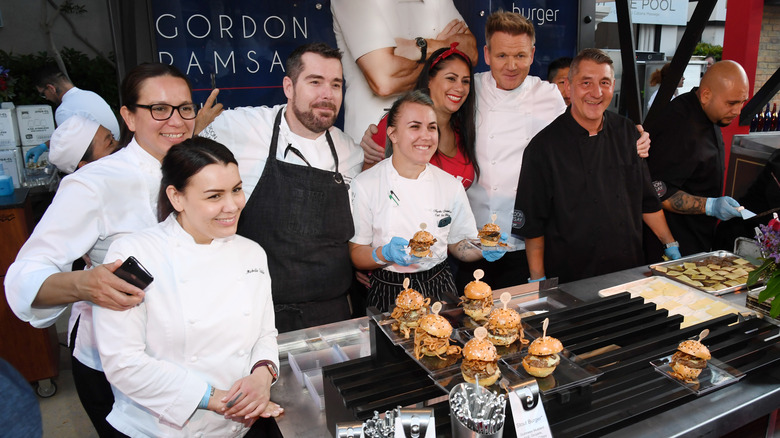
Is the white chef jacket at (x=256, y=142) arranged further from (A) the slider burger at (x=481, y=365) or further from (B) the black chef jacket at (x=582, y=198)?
(A) the slider burger at (x=481, y=365)

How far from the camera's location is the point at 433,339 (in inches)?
59.4

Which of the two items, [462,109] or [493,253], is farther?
[462,109]

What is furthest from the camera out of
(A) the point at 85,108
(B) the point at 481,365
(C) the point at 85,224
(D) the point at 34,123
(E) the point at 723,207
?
(D) the point at 34,123

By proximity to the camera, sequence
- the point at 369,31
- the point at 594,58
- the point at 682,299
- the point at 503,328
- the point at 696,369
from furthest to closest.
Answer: the point at 369,31
the point at 594,58
the point at 682,299
the point at 503,328
the point at 696,369

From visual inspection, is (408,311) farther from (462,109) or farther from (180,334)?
(462,109)

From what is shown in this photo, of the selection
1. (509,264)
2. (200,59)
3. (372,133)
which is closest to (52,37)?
(200,59)

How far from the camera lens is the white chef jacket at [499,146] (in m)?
3.18

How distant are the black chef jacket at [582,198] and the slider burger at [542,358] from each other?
1386 millimetres

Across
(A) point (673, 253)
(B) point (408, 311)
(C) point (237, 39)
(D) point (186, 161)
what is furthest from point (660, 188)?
(D) point (186, 161)

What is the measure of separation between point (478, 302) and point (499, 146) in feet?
5.35

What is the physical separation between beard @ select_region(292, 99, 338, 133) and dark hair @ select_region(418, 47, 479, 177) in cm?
71

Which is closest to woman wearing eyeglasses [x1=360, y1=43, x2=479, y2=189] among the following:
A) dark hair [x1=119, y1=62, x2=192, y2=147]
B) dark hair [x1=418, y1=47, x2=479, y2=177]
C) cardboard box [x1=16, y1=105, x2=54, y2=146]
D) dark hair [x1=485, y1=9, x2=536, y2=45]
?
dark hair [x1=418, y1=47, x2=479, y2=177]

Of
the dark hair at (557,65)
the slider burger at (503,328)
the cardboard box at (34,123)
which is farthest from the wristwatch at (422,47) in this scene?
the cardboard box at (34,123)

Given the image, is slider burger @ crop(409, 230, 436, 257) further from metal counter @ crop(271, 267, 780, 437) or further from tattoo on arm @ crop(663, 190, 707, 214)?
tattoo on arm @ crop(663, 190, 707, 214)
